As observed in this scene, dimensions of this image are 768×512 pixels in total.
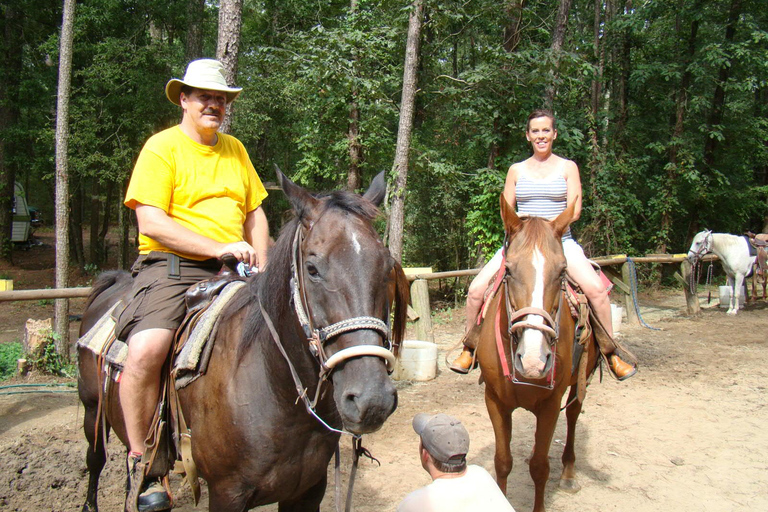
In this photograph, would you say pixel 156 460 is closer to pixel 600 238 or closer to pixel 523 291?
pixel 523 291

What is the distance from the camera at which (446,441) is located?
2.12 metres

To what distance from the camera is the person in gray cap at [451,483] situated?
203cm

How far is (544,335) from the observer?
2982 mm

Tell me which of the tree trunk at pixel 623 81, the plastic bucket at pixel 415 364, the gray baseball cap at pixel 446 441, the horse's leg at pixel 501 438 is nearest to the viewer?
the gray baseball cap at pixel 446 441

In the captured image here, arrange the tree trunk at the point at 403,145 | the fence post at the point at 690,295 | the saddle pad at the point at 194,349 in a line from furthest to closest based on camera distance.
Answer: the fence post at the point at 690,295 → the tree trunk at the point at 403,145 → the saddle pad at the point at 194,349

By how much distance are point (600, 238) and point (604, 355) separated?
13419 mm

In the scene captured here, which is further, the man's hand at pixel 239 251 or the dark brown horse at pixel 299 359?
the man's hand at pixel 239 251

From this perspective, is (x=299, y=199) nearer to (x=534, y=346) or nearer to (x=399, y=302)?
(x=399, y=302)

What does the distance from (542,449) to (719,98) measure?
1886 cm

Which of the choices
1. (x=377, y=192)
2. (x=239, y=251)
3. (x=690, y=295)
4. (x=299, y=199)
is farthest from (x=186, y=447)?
(x=690, y=295)

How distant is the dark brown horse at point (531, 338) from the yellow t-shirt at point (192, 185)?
171 centimetres

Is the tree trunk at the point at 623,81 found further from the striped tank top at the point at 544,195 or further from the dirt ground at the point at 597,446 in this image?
the striped tank top at the point at 544,195

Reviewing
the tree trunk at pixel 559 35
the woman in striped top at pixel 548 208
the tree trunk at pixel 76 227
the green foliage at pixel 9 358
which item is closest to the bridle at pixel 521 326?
the woman in striped top at pixel 548 208

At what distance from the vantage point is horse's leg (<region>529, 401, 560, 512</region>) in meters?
3.51
